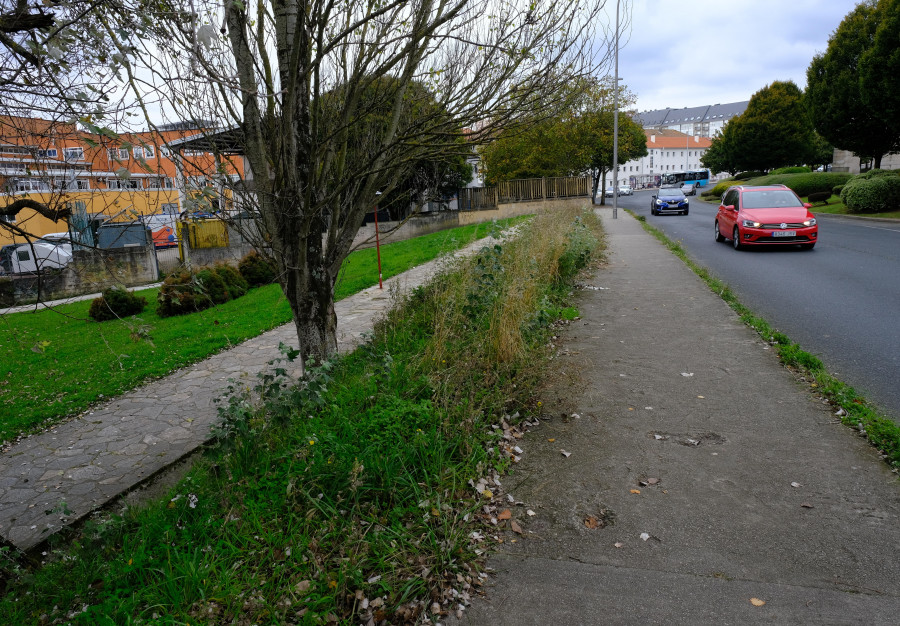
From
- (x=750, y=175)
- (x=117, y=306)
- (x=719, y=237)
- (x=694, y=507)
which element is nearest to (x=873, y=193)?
(x=719, y=237)

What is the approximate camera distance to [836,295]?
9.26 metres

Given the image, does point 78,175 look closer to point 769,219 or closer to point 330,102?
point 330,102

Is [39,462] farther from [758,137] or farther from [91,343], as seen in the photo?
[758,137]

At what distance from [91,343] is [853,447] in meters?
11.0

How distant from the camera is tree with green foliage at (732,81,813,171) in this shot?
162ft

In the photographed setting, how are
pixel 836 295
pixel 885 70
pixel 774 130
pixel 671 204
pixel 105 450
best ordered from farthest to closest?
pixel 774 130 → pixel 671 204 → pixel 885 70 → pixel 836 295 → pixel 105 450

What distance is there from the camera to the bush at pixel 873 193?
23578 mm

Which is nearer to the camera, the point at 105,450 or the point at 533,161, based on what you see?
the point at 105,450

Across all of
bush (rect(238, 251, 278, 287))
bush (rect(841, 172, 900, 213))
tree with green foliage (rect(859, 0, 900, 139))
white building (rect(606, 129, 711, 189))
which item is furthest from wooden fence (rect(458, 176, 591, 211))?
white building (rect(606, 129, 711, 189))

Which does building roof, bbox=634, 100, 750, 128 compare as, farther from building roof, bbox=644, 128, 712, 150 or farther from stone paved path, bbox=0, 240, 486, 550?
stone paved path, bbox=0, 240, 486, 550

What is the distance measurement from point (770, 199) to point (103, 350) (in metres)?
16.1

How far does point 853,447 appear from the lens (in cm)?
409

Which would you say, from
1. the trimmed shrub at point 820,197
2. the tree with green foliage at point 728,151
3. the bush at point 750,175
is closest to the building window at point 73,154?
the trimmed shrub at point 820,197

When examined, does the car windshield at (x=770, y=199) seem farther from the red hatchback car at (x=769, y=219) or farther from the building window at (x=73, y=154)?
the building window at (x=73, y=154)
